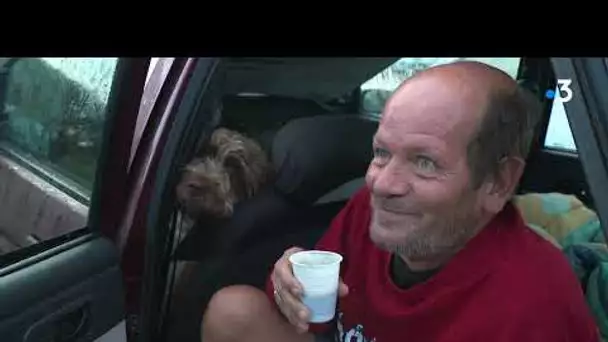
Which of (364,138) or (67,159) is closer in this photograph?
(67,159)

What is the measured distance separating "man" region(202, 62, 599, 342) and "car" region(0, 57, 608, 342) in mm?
101

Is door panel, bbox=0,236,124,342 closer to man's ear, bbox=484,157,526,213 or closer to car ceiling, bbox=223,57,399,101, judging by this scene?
car ceiling, bbox=223,57,399,101

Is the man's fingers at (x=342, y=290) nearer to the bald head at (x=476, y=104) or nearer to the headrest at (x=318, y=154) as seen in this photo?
the bald head at (x=476, y=104)

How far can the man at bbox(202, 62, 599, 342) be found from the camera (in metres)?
1.71

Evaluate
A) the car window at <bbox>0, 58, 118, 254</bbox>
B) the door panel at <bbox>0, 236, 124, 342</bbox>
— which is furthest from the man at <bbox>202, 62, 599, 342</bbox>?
the car window at <bbox>0, 58, 118, 254</bbox>

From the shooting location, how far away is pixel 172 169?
2.29m

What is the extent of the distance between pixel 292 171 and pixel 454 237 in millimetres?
898

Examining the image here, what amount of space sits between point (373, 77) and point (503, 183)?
2.36 ft

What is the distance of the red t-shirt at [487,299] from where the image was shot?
66.6 inches

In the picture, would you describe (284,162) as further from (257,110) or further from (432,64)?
(432,64)

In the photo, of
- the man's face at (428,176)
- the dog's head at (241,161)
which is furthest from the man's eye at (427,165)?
the dog's head at (241,161)

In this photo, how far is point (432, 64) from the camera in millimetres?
1859

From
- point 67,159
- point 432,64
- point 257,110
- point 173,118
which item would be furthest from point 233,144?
point 432,64
